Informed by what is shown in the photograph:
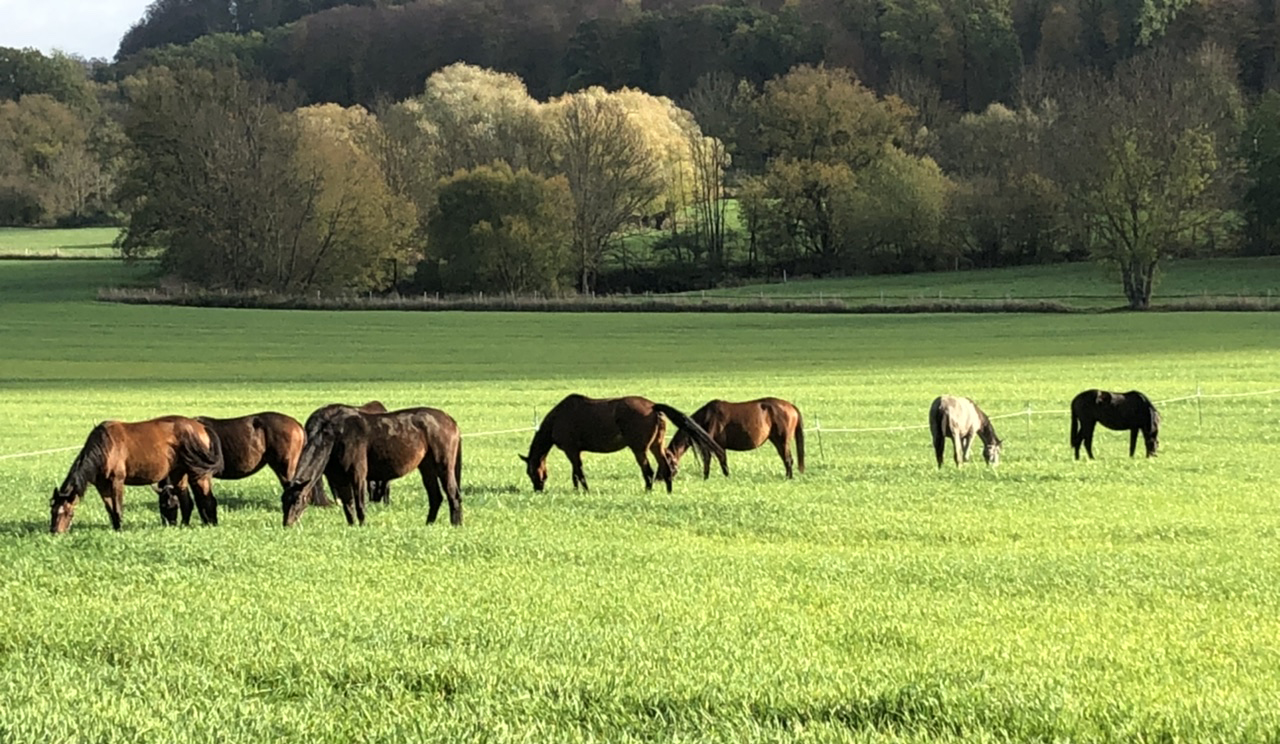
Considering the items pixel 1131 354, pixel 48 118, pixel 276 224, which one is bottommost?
pixel 1131 354

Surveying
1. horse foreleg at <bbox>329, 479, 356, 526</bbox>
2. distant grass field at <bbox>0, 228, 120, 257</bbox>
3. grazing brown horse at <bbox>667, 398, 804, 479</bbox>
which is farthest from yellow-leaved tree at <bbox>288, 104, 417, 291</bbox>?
horse foreleg at <bbox>329, 479, 356, 526</bbox>

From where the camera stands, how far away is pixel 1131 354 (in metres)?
52.5

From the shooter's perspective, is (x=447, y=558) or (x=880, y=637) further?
(x=447, y=558)

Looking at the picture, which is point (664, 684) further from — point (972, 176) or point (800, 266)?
point (972, 176)

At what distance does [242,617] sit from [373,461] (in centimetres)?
528

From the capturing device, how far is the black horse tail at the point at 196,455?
14.7m

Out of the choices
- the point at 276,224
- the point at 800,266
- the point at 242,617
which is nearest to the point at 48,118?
the point at 276,224

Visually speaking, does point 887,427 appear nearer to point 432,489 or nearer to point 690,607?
point 432,489

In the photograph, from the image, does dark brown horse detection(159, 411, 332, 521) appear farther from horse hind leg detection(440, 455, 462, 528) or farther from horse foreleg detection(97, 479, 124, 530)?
horse hind leg detection(440, 455, 462, 528)

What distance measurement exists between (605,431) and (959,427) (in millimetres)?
6568

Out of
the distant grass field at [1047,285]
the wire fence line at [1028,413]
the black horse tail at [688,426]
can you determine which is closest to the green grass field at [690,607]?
the black horse tail at [688,426]

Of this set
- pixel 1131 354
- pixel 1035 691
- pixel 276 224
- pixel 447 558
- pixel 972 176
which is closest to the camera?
pixel 1035 691

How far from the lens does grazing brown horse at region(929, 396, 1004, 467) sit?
2202 centimetres

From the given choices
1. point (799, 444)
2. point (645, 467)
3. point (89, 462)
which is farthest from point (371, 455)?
point (799, 444)
